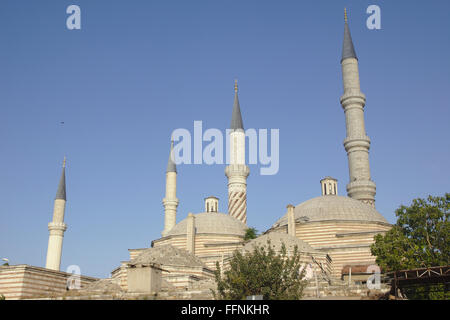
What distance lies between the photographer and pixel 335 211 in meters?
36.8

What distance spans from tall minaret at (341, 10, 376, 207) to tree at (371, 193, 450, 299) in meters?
17.1

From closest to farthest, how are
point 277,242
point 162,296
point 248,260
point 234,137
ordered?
1. point 248,260
2. point 162,296
3. point 277,242
4. point 234,137

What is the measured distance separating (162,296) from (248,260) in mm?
4338

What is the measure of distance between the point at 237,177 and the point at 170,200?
761cm

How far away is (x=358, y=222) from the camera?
117 feet

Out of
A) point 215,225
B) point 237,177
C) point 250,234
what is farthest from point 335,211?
point 237,177

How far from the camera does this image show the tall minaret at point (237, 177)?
46.1 m

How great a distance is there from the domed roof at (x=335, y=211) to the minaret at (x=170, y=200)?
42.1 feet

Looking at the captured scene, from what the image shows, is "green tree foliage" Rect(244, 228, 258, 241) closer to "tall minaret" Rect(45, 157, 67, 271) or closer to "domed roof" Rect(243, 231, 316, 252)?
"domed roof" Rect(243, 231, 316, 252)
